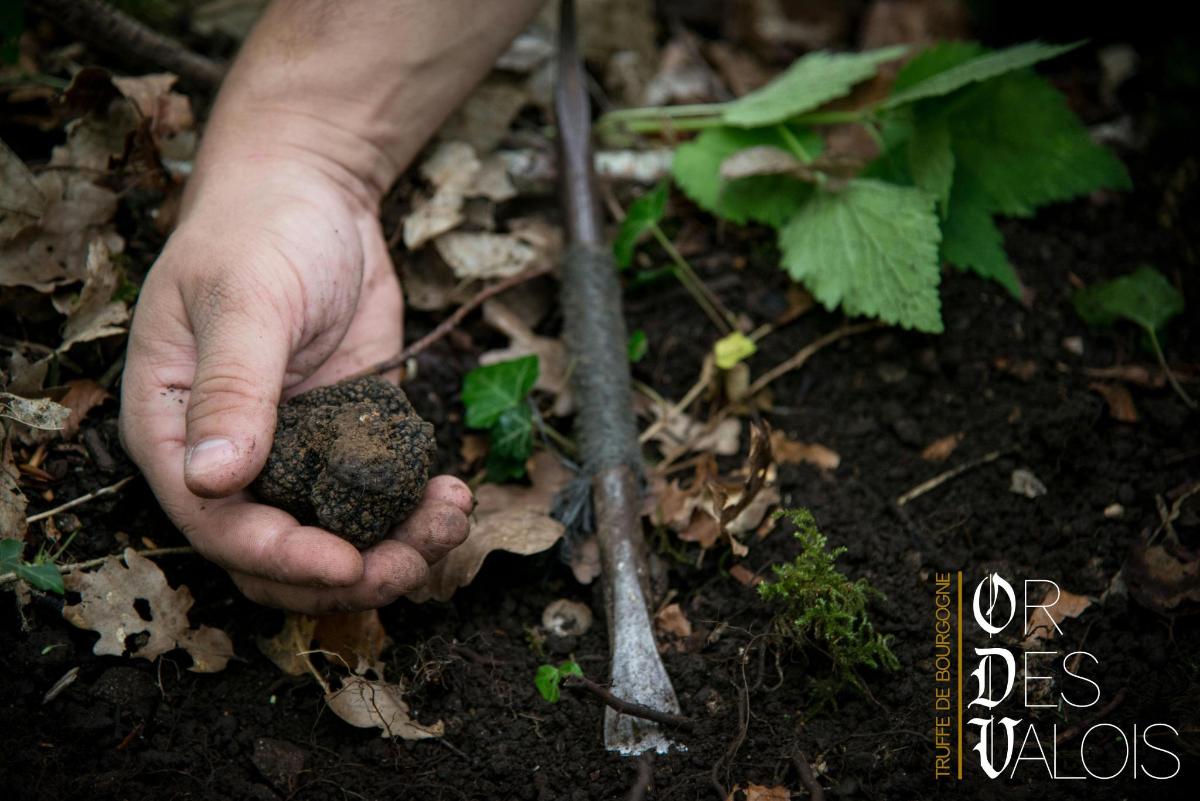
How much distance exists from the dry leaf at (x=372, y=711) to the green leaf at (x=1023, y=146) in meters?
2.32

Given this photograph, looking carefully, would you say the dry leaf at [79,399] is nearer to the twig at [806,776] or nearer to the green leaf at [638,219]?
the green leaf at [638,219]

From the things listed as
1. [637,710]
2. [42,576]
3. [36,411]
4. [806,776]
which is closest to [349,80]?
[36,411]

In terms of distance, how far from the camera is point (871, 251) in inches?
108

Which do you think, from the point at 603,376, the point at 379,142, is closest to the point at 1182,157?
the point at 603,376

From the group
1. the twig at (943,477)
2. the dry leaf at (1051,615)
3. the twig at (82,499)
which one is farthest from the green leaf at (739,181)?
the twig at (82,499)

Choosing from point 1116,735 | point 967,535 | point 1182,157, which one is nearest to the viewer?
point 1116,735

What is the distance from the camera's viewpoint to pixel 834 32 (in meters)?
4.33

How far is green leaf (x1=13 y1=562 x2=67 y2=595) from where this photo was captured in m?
1.88

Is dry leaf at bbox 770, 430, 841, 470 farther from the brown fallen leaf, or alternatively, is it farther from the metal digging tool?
the brown fallen leaf

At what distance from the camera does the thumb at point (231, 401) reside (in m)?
1.82

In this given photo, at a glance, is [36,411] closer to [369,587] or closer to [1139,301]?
[369,587]

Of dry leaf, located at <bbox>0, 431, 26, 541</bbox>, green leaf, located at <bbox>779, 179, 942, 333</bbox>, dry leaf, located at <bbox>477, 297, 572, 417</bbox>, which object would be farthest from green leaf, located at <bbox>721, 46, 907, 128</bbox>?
dry leaf, located at <bbox>0, 431, 26, 541</bbox>

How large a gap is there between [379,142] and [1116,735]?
2531 millimetres

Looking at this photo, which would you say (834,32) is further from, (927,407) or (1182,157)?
(927,407)
